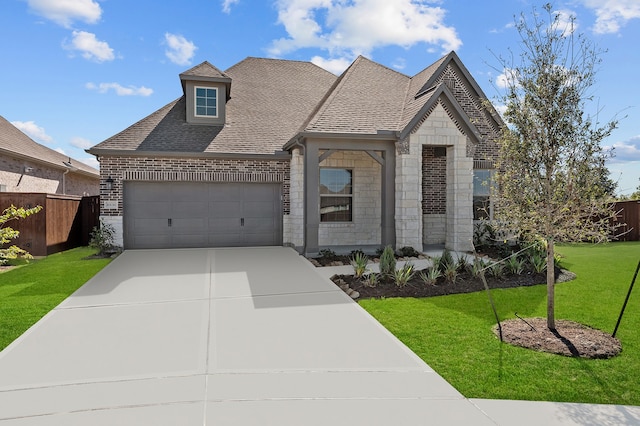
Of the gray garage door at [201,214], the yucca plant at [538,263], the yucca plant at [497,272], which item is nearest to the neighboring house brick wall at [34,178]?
the gray garage door at [201,214]

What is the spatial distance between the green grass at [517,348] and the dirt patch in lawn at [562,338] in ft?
0.48

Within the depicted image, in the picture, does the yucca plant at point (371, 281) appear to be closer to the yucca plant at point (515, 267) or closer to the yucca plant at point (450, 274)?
the yucca plant at point (450, 274)

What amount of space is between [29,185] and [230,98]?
10206 millimetres

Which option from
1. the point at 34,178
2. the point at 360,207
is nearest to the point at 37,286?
the point at 360,207

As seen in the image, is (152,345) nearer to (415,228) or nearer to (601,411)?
(601,411)

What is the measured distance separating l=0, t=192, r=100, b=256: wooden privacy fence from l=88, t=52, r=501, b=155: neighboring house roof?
2.31 meters

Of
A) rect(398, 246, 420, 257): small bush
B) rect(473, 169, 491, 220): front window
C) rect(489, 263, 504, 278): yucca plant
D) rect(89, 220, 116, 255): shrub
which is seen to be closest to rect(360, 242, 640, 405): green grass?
rect(489, 263, 504, 278): yucca plant

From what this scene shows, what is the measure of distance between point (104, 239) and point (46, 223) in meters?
1.83

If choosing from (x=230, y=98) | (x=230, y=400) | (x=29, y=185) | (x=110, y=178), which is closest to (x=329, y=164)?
(x=230, y=98)

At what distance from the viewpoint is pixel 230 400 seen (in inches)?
131

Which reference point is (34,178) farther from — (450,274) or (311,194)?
(450,274)

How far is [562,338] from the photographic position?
4980 millimetres

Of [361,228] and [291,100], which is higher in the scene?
[291,100]

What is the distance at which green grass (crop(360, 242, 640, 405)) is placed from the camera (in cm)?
367
